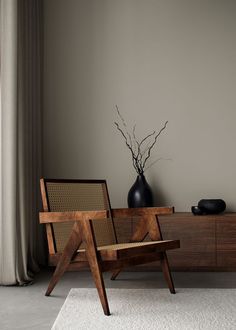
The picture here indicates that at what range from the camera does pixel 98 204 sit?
3.98m

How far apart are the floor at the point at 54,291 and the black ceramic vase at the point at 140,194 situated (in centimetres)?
62

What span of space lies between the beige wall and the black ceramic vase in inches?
8.7

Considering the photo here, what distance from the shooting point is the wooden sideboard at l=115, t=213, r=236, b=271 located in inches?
165

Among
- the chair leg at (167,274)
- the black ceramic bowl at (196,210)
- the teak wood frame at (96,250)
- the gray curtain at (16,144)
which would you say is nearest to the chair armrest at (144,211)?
the teak wood frame at (96,250)

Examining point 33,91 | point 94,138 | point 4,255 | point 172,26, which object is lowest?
point 4,255

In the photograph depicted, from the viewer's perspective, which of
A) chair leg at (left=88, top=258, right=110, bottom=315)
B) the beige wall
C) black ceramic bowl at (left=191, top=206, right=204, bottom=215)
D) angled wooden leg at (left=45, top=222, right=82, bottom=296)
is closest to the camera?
chair leg at (left=88, top=258, right=110, bottom=315)

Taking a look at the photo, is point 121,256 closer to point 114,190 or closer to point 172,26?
point 114,190

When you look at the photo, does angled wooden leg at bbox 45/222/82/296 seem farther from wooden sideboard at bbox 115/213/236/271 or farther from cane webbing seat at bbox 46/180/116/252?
wooden sideboard at bbox 115/213/236/271

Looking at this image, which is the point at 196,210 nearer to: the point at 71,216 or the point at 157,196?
the point at 157,196

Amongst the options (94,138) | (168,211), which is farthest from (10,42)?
(168,211)

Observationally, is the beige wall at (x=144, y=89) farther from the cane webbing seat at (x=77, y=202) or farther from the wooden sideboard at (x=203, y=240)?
the cane webbing seat at (x=77, y=202)

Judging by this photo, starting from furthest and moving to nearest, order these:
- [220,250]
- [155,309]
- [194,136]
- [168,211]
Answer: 1. [194,136]
2. [220,250]
3. [168,211]
4. [155,309]

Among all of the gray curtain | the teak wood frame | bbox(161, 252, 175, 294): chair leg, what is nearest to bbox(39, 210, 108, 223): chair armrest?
the teak wood frame

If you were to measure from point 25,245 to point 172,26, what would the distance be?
251 centimetres
